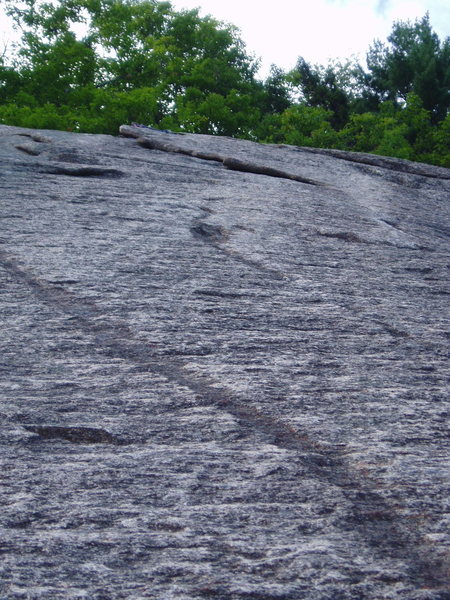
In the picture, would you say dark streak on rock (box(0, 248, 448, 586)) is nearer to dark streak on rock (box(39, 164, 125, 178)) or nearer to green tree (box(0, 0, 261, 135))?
dark streak on rock (box(39, 164, 125, 178))

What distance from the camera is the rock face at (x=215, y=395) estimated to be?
2.50 m

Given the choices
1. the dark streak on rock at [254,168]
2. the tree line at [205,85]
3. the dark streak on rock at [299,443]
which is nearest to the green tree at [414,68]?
the tree line at [205,85]

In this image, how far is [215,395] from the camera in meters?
3.81

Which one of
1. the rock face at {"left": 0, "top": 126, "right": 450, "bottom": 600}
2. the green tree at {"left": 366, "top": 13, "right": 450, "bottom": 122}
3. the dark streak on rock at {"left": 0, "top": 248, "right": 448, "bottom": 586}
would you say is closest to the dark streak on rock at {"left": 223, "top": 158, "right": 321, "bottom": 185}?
the rock face at {"left": 0, "top": 126, "right": 450, "bottom": 600}

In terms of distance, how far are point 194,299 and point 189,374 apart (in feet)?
3.81

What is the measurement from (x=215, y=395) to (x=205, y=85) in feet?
79.5

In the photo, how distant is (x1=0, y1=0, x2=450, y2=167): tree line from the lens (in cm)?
2102

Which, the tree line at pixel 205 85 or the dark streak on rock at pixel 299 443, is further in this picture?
the tree line at pixel 205 85

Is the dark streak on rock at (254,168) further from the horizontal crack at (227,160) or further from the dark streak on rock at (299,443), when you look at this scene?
the dark streak on rock at (299,443)

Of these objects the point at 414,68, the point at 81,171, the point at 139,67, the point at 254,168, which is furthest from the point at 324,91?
the point at 81,171

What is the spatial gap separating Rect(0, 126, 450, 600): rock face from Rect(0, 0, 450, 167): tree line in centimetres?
1252

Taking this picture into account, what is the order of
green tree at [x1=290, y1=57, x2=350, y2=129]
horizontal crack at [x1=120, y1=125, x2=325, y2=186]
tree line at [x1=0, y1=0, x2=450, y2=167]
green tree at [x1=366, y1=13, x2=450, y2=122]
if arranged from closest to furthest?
horizontal crack at [x1=120, y1=125, x2=325, y2=186] → tree line at [x1=0, y1=0, x2=450, y2=167] → green tree at [x1=366, y1=13, x2=450, y2=122] → green tree at [x1=290, y1=57, x2=350, y2=129]

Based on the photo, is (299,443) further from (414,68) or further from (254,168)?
(414,68)

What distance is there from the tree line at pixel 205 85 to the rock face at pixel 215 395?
1252 centimetres
